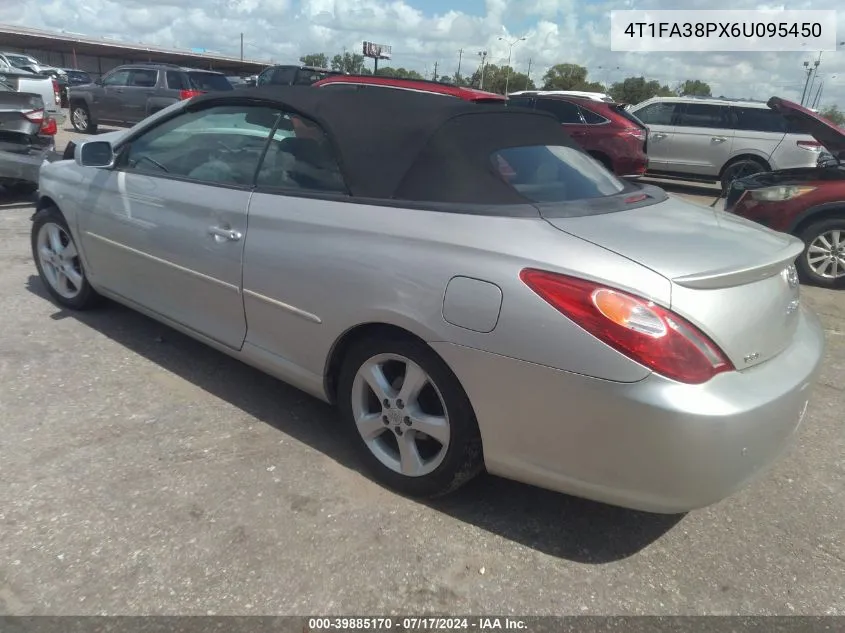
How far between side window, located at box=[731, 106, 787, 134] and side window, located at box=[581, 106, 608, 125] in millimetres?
2898

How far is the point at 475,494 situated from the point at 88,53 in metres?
78.7

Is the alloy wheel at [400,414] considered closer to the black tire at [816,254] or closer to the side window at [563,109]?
the black tire at [816,254]

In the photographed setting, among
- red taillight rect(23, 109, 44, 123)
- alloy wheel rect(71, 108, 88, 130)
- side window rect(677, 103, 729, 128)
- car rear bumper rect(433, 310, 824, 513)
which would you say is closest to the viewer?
car rear bumper rect(433, 310, 824, 513)

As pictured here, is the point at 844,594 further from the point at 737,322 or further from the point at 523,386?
the point at 523,386

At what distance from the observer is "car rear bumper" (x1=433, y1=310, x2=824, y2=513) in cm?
201

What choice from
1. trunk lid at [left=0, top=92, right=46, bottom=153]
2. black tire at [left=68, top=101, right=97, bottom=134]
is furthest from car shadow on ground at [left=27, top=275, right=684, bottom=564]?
black tire at [left=68, top=101, right=97, bottom=134]

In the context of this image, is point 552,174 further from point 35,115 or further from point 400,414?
point 35,115

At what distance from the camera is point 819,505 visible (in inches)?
111

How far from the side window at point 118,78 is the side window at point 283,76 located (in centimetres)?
345

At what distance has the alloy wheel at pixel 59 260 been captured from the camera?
14.0 ft

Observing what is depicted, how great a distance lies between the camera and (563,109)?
39.8ft

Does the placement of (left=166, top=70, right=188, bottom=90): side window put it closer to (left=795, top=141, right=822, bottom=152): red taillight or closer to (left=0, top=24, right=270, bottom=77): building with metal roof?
(left=795, top=141, right=822, bottom=152): red taillight

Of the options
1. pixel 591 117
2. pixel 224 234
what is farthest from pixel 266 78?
pixel 224 234

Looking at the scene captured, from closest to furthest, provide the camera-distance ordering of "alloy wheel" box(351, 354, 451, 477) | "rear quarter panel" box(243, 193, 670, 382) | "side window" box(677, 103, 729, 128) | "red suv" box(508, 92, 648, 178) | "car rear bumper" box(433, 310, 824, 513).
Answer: "car rear bumper" box(433, 310, 824, 513) → "rear quarter panel" box(243, 193, 670, 382) → "alloy wheel" box(351, 354, 451, 477) → "red suv" box(508, 92, 648, 178) → "side window" box(677, 103, 729, 128)
